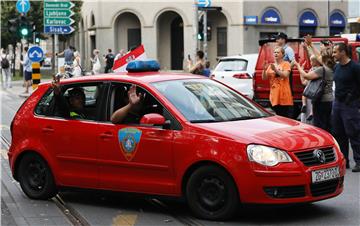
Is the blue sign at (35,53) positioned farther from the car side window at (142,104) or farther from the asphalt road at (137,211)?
the car side window at (142,104)

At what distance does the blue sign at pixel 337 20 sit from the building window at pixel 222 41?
26.1ft

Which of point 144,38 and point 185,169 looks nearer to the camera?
point 185,169

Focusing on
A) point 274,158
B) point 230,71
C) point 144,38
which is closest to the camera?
point 274,158

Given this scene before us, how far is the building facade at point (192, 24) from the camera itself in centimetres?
4484

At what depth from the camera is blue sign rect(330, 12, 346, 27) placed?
48.2 meters

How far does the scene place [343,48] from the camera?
9.69 m

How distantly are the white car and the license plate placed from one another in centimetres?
1114

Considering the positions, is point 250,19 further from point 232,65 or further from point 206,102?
point 206,102

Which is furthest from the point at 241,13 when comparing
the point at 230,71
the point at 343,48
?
the point at 343,48

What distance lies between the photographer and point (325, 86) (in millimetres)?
10430

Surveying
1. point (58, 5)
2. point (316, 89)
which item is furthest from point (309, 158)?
point (58, 5)

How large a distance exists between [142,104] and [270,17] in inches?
1540

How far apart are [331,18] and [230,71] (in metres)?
31.3

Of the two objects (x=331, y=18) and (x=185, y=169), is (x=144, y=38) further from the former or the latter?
(x=185, y=169)
